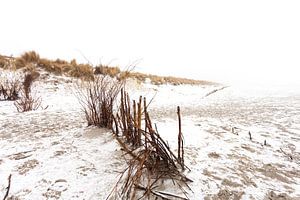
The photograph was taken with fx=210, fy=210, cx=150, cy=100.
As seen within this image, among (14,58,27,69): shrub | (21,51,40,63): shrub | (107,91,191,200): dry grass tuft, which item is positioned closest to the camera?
(107,91,191,200): dry grass tuft

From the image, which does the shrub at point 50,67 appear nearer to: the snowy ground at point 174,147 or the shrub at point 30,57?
the shrub at point 30,57

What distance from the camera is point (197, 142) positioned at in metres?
2.12

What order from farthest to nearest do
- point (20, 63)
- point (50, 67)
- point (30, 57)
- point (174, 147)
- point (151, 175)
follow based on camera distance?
point (30, 57), point (50, 67), point (20, 63), point (174, 147), point (151, 175)

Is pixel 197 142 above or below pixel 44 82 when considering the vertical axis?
below

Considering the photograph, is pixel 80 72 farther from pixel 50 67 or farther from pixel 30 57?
pixel 30 57

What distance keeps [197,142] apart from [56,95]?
178 inches

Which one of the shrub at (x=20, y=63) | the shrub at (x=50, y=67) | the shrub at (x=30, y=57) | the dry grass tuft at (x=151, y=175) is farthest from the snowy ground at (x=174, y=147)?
the shrub at (x=30, y=57)

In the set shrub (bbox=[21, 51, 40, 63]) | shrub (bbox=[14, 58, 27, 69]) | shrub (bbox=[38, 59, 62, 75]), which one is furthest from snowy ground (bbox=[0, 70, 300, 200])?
shrub (bbox=[21, 51, 40, 63])

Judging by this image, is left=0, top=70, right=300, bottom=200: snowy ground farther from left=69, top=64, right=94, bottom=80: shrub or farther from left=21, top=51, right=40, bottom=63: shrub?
left=21, top=51, right=40, bottom=63: shrub

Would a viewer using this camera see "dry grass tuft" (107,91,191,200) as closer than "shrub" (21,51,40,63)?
Yes

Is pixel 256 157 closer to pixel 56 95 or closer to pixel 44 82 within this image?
pixel 56 95

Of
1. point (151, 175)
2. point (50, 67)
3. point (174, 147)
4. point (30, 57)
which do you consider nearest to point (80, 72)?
point (50, 67)

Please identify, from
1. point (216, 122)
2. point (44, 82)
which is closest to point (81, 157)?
point (216, 122)

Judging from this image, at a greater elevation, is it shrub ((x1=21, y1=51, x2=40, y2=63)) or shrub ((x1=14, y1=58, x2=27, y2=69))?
shrub ((x1=21, y1=51, x2=40, y2=63))
